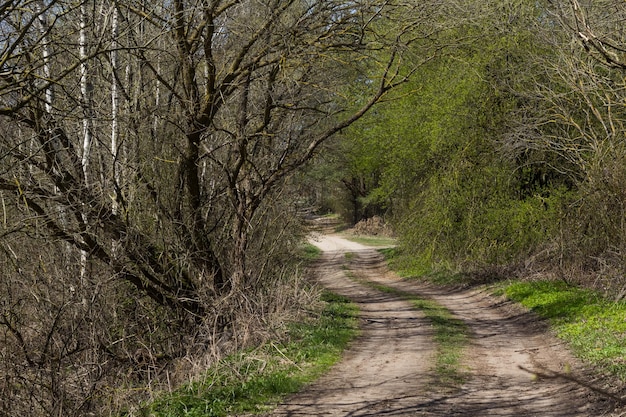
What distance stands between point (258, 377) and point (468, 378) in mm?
2915

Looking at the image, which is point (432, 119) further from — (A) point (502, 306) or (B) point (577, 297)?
(B) point (577, 297)

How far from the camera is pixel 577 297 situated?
14.8m

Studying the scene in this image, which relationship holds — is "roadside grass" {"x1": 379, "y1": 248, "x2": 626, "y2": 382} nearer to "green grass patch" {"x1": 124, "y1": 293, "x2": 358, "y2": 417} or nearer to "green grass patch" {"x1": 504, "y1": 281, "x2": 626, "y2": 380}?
"green grass patch" {"x1": 504, "y1": 281, "x2": 626, "y2": 380}

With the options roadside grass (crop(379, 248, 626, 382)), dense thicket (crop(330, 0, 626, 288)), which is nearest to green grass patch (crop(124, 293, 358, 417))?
roadside grass (crop(379, 248, 626, 382))

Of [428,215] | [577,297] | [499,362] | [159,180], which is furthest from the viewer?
[428,215]

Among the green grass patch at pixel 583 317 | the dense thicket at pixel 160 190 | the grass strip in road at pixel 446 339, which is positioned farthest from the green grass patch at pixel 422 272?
the dense thicket at pixel 160 190

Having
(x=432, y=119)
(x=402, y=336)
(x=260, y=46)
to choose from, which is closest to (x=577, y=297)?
(x=402, y=336)

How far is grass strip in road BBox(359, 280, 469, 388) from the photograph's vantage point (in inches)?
379

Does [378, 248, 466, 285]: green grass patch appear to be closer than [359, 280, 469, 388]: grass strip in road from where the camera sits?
No

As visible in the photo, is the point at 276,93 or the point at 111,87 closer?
the point at 111,87

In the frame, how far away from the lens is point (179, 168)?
39.5 ft

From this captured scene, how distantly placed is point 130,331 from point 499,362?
592cm

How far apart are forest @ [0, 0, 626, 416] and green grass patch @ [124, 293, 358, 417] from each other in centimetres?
52

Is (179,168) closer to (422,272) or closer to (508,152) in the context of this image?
(508,152)
